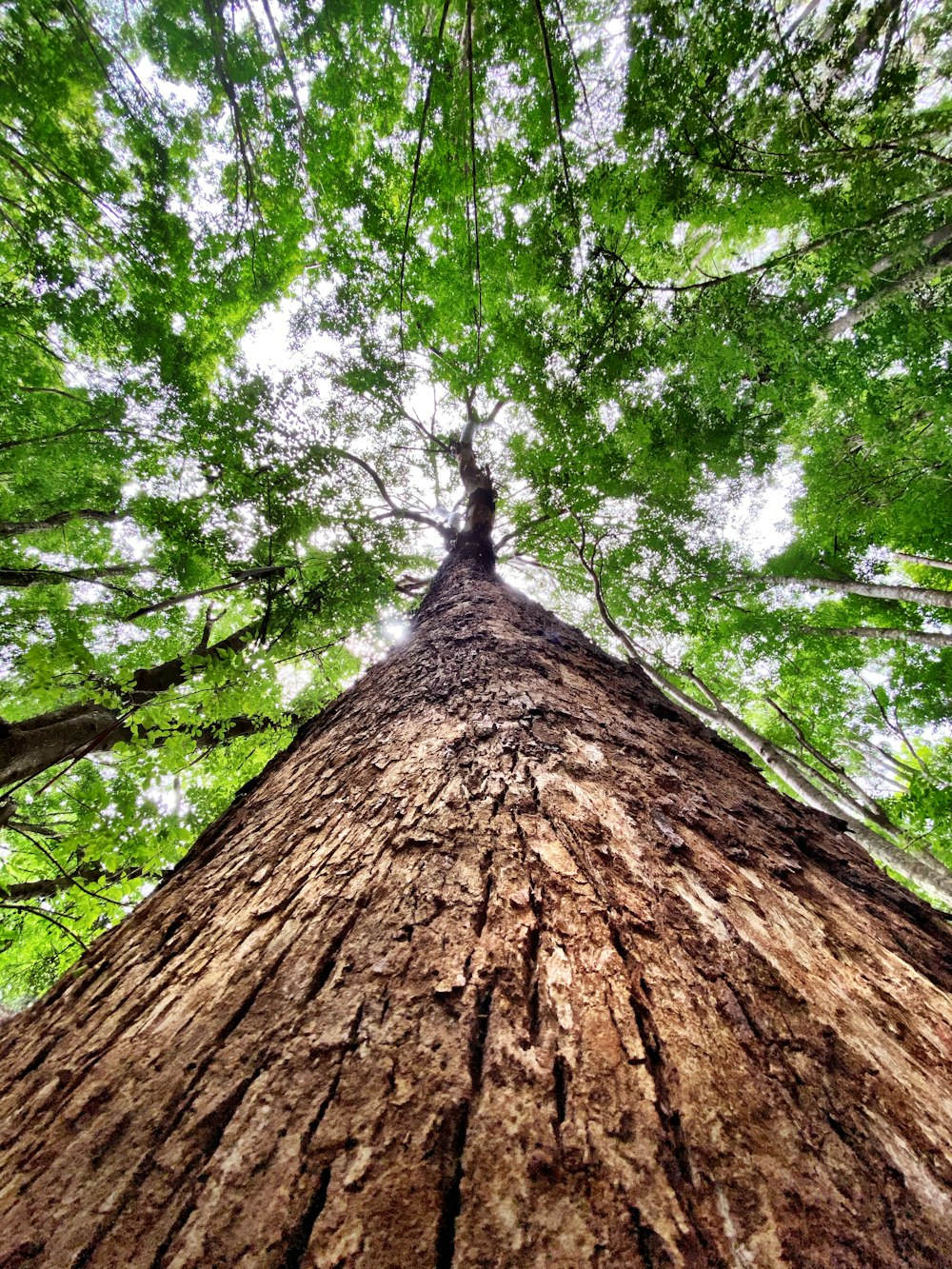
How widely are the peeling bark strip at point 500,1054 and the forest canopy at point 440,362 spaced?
1513mm

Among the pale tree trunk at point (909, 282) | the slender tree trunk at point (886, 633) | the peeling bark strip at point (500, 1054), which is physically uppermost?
the pale tree trunk at point (909, 282)

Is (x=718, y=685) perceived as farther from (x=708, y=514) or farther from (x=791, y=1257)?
(x=791, y=1257)

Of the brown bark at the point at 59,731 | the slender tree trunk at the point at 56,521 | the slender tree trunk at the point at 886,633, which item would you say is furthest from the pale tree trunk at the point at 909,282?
the slender tree trunk at the point at 56,521

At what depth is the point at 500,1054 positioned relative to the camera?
66 centimetres

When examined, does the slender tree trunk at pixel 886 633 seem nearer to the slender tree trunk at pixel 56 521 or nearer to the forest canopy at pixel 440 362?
the forest canopy at pixel 440 362

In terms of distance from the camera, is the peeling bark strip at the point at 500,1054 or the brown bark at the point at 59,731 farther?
the brown bark at the point at 59,731

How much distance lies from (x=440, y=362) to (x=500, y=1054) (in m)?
7.75

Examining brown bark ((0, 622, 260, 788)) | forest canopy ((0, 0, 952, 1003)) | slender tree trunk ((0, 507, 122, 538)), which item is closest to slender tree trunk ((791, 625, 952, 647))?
forest canopy ((0, 0, 952, 1003))

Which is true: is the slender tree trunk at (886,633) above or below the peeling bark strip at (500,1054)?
above

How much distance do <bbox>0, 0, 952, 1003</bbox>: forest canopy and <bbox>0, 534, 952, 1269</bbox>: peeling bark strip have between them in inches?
59.6

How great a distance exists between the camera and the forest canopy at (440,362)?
334 cm

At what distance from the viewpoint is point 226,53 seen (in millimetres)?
3898

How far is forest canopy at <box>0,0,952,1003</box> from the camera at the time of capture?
11.0 ft

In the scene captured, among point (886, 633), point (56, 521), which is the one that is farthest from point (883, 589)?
point (56, 521)
